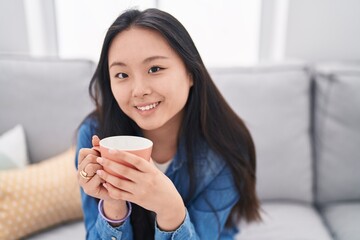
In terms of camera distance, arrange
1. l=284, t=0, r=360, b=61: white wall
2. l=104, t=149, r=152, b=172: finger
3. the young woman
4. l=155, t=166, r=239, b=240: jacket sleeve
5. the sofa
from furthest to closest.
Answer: l=284, t=0, r=360, b=61: white wall
the sofa
l=155, t=166, r=239, b=240: jacket sleeve
the young woman
l=104, t=149, r=152, b=172: finger

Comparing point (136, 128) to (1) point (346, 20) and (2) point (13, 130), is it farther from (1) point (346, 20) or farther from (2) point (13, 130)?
(1) point (346, 20)

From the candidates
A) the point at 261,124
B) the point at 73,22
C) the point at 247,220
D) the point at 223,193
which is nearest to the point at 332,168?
the point at 261,124

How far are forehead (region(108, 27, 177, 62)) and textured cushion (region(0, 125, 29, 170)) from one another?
0.61 metres

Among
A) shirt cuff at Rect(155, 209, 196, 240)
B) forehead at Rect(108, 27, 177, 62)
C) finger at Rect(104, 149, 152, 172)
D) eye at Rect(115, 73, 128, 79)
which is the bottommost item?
shirt cuff at Rect(155, 209, 196, 240)

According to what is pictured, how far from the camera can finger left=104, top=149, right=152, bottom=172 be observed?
0.51m

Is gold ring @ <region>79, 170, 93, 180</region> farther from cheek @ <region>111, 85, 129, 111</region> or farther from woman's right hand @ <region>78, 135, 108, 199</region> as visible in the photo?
cheek @ <region>111, 85, 129, 111</region>

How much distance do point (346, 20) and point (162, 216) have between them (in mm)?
1413

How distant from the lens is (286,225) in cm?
111

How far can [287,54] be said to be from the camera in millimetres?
1653

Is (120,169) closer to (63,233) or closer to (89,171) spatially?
(89,171)

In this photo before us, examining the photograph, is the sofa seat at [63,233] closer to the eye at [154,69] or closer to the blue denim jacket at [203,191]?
the blue denim jacket at [203,191]

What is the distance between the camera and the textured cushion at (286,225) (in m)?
1.06

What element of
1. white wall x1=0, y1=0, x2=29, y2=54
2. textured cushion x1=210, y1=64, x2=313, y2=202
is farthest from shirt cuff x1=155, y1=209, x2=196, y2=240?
white wall x1=0, y1=0, x2=29, y2=54

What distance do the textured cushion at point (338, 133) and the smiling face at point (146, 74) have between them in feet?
2.57
